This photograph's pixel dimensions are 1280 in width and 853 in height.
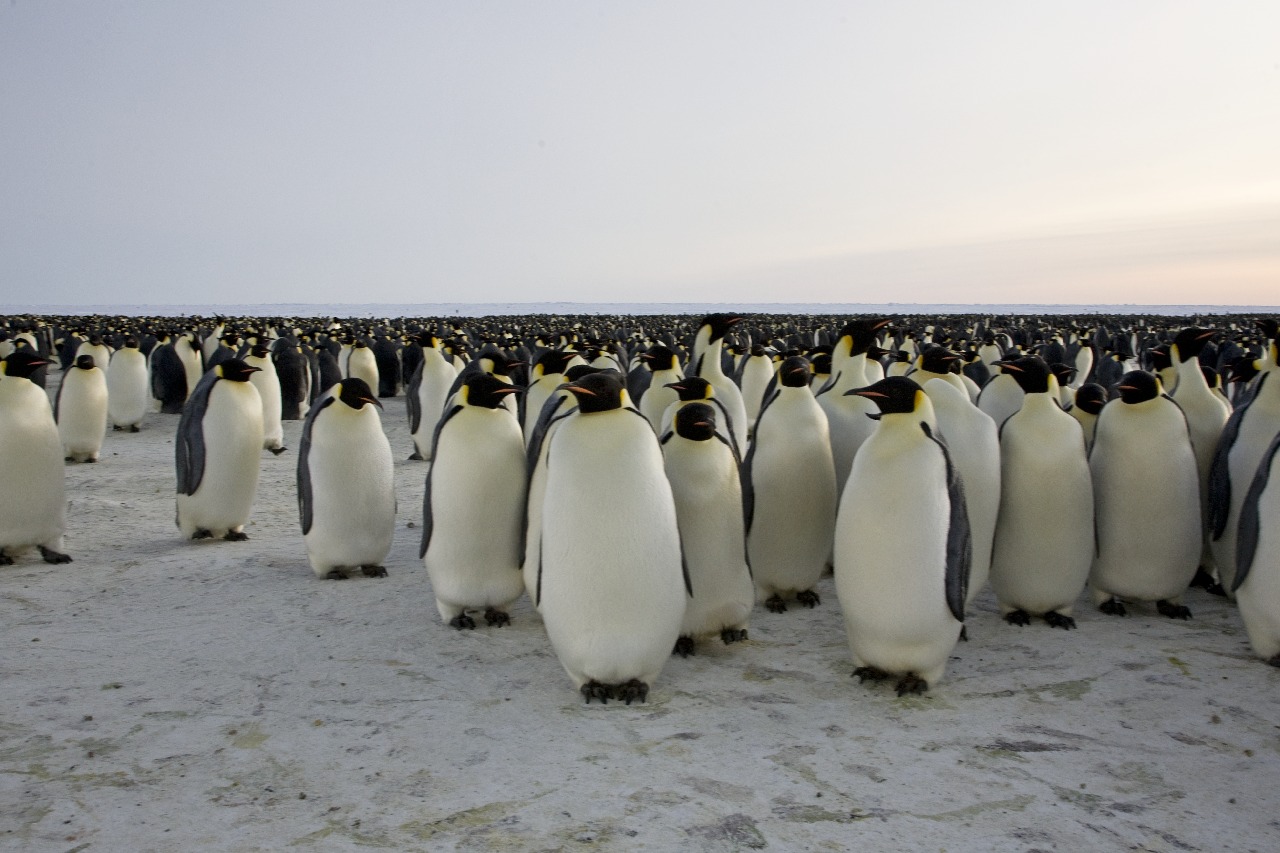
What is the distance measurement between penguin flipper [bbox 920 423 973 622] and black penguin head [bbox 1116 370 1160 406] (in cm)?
153

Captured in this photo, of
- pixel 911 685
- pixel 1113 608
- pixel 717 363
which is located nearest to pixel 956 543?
pixel 911 685

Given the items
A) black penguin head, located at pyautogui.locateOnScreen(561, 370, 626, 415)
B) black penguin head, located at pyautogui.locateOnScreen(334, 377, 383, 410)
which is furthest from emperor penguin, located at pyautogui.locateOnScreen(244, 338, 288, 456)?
black penguin head, located at pyautogui.locateOnScreen(561, 370, 626, 415)

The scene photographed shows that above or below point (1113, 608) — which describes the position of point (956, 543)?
above

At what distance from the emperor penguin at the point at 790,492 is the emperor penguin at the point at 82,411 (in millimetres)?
8087

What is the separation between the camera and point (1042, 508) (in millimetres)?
4543

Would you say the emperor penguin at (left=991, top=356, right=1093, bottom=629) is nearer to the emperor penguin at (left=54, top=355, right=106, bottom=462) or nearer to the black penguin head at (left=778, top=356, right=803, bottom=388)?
the black penguin head at (left=778, top=356, right=803, bottom=388)

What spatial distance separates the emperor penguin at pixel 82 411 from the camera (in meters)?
9.80

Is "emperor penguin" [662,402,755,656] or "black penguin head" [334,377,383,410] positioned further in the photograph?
"black penguin head" [334,377,383,410]

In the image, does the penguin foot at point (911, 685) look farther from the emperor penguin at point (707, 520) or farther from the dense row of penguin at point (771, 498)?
the emperor penguin at point (707, 520)

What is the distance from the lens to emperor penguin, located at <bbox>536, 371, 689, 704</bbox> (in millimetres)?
3605

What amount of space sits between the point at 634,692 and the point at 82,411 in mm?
8589

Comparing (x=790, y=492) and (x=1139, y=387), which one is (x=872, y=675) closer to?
(x=790, y=492)

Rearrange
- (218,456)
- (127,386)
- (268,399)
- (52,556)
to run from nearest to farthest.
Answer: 1. (52,556)
2. (218,456)
3. (268,399)
4. (127,386)

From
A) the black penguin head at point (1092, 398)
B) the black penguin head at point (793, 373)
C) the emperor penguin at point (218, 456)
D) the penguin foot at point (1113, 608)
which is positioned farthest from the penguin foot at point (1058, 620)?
the emperor penguin at point (218, 456)
